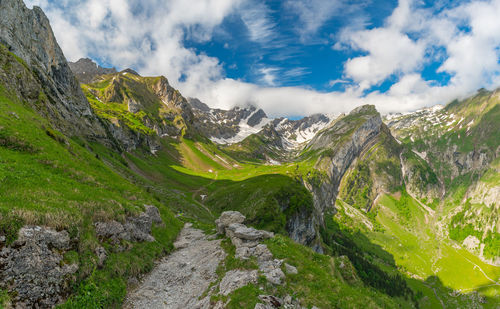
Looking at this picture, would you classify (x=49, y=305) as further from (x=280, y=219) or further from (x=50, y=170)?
(x=280, y=219)

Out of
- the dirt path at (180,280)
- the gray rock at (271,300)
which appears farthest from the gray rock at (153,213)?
the gray rock at (271,300)

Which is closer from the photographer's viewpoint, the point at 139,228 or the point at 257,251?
the point at 257,251

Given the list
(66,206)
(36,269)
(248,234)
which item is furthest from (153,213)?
(36,269)

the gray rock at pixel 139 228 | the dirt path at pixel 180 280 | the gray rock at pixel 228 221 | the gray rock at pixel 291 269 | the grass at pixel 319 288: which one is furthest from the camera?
the gray rock at pixel 228 221

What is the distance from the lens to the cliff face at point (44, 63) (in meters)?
63.4

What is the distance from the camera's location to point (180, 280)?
2000 centimetres

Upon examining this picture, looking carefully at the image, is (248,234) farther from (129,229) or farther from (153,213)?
(153,213)

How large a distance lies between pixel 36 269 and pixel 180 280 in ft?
36.4

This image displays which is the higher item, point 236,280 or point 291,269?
point 291,269

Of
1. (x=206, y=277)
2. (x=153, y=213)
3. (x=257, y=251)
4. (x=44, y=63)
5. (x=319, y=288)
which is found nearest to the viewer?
(x=319, y=288)

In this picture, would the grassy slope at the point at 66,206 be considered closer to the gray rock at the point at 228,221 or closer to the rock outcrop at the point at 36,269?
the rock outcrop at the point at 36,269

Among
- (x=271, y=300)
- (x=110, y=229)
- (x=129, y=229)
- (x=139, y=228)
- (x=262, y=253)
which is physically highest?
(x=110, y=229)

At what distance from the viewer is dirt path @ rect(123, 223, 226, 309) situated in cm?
1628

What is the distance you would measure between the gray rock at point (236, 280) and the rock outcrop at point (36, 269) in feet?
32.0
